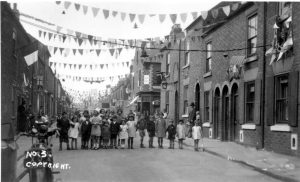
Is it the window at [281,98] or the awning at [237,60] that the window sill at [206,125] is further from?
the window at [281,98]

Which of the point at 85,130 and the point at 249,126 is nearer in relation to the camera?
the point at 85,130

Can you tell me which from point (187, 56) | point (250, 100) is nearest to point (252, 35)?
point (250, 100)

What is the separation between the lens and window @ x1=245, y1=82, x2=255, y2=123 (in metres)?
18.1

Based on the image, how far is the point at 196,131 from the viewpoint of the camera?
56.9 ft

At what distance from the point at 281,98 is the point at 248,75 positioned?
301 cm

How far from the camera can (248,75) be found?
59.8 ft

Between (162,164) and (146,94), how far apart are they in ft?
116

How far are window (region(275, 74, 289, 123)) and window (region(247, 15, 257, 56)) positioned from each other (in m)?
2.52

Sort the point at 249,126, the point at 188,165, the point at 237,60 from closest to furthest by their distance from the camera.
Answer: the point at 188,165 → the point at 249,126 → the point at 237,60

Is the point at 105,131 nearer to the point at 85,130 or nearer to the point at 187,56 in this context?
the point at 85,130

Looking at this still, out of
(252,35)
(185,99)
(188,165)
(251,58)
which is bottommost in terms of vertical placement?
(188,165)

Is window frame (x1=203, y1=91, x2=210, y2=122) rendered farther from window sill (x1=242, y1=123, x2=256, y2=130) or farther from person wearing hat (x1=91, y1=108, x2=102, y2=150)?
person wearing hat (x1=91, y1=108, x2=102, y2=150)

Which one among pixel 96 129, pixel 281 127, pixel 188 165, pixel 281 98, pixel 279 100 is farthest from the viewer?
pixel 96 129

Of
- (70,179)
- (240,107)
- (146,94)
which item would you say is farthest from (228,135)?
(146,94)
